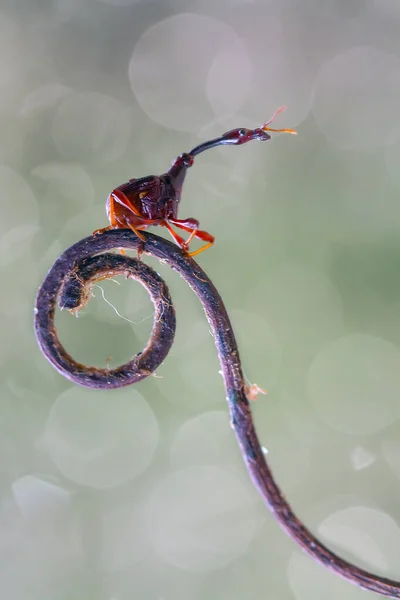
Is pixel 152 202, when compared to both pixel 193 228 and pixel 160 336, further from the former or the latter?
pixel 160 336

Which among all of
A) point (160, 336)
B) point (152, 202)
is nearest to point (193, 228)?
point (152, 202)

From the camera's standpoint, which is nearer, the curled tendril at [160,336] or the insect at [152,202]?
the curled tendril at [160,336]

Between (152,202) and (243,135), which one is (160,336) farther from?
(243,135)

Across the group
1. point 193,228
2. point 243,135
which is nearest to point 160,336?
point 193,228

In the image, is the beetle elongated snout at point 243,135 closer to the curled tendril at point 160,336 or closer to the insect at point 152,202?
the insect at point 152,202

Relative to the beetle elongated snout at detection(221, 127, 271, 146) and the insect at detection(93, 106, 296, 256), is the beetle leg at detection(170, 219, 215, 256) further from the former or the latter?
the beetle elongated snout at detection(221, 127, 271, 146)

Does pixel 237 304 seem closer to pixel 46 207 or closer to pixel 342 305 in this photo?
pixel 342 305

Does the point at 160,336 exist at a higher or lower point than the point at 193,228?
lower

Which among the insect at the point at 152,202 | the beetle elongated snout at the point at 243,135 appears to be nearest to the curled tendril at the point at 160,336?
the insect at the point at 152,202
